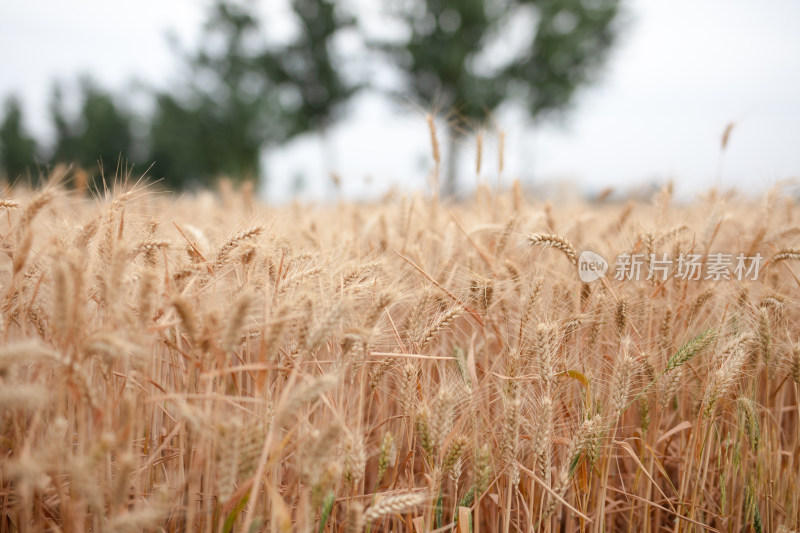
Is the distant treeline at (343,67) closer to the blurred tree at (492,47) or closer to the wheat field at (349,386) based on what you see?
the blurred tree at (492,47)

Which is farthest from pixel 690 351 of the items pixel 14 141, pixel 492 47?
pixel 14 141

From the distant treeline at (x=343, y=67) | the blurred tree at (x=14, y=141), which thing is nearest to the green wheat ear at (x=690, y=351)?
the distant treeline at (x=343, y=67)

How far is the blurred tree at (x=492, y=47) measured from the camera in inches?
587

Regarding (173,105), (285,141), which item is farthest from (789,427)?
(173,105)

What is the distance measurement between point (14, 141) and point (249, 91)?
2379 centimetres

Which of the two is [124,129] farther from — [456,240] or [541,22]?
[456,240]

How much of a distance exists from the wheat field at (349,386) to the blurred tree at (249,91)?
15.9 meters

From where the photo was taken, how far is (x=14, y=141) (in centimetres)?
3023

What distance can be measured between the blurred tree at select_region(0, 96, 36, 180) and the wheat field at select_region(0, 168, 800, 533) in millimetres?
36245

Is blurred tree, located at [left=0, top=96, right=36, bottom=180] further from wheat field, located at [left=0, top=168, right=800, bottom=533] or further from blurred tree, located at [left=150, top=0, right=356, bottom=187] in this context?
wheat field, located at [left=0, top=168, right=800, bottom=533]

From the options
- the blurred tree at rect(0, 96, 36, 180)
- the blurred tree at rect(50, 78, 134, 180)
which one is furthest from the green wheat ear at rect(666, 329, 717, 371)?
the blurred tree at rect(0, 96, 36, 180)

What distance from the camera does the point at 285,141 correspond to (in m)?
17.5

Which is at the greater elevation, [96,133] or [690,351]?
[96,133]

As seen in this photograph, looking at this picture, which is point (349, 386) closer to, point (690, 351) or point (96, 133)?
point (690, 351)
